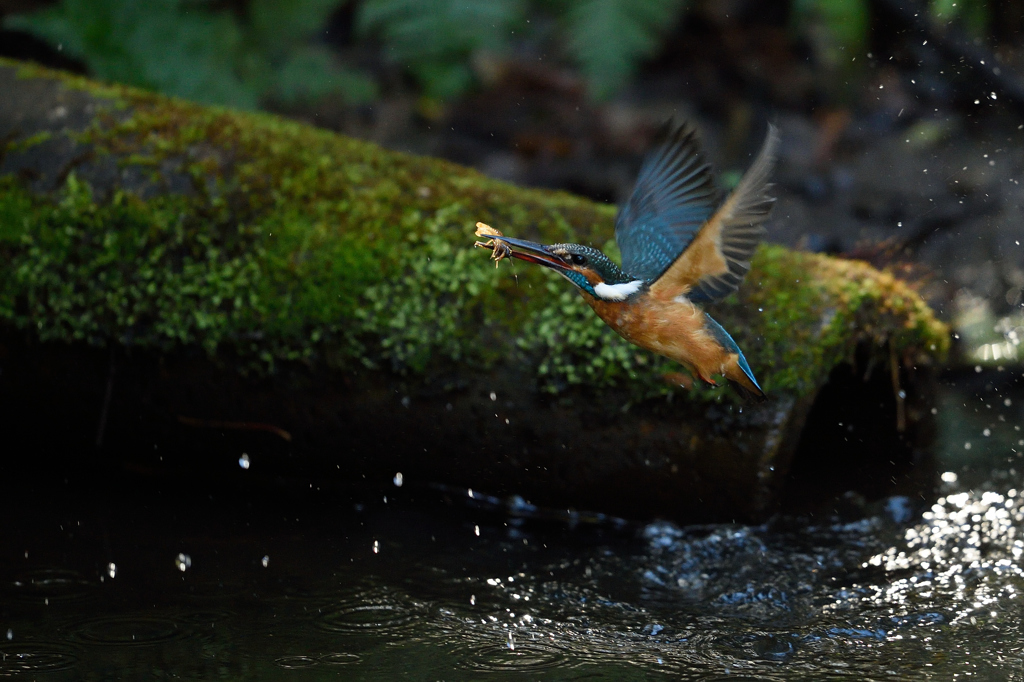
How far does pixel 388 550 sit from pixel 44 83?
258 centimetres

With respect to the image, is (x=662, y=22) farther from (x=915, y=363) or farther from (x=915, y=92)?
(x=915, y=363)

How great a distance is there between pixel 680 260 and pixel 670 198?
78cm

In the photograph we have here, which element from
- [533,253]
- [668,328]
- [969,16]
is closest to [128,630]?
[533,253]

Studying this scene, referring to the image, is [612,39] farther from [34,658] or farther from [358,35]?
[34,658]

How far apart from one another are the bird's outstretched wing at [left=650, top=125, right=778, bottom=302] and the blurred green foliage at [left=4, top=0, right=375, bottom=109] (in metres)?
4.86

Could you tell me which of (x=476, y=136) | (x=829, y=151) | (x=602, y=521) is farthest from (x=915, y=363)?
(x=476, y=136)

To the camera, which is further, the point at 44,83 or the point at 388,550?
the point at 44,83

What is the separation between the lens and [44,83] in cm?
416

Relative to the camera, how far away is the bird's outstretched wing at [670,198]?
3125 mm

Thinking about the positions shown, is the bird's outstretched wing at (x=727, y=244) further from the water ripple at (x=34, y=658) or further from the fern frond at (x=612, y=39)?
the fern frond at (x=612, y=39)

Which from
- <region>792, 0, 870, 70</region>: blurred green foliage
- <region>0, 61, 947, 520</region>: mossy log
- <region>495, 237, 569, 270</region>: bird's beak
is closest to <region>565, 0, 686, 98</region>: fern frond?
<region>792, 0, 870, 70</region>: blurred green foliage

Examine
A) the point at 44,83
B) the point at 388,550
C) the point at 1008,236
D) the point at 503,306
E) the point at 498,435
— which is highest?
the point at 1008,236

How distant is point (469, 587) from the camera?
10.7ft

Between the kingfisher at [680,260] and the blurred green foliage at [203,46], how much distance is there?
436cm
